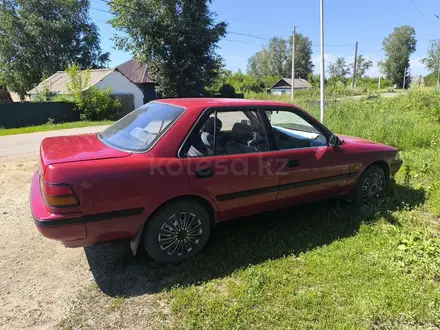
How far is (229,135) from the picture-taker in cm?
362

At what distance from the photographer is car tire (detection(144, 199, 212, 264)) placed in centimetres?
296

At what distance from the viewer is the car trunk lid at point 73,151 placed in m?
2.70

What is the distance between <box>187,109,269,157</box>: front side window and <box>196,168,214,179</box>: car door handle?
170mm

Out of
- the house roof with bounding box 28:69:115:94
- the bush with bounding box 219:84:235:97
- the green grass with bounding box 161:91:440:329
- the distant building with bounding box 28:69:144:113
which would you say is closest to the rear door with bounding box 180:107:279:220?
the green grass with bounding box 161:91:440:329

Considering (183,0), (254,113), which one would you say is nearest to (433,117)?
(254,113)

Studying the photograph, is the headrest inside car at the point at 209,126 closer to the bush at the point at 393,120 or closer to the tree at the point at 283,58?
the bush at the point at 393,120

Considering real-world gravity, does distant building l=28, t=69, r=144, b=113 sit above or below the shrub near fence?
above

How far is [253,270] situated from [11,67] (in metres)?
39.7

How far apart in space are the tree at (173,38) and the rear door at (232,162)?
81.0 ft

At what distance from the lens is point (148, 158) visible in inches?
112

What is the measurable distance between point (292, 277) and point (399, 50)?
279 feet

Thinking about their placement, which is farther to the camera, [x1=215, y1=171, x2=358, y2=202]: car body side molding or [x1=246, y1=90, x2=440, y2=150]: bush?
[x1=246, y1=90, x2=440, y2=150]: bush

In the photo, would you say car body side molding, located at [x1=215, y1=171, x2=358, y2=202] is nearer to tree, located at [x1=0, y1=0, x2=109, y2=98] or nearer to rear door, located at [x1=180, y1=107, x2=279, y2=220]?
rear door, located at [x1=180, y1=107, x2=279, y2=220]

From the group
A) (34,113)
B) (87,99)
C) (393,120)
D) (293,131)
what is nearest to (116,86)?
(87,99)
